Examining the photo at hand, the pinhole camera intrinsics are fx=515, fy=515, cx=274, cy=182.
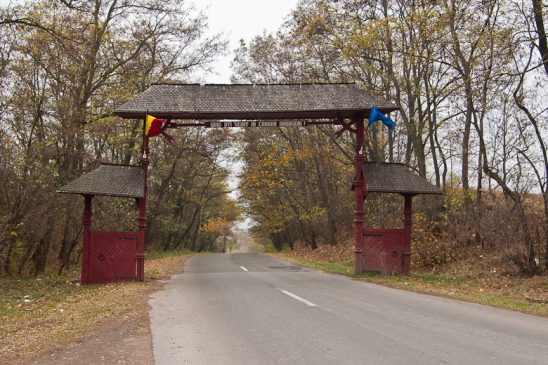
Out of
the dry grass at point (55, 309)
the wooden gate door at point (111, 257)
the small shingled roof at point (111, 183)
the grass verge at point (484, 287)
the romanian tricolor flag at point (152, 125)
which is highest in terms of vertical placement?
the romanian tricolor flag at point (152, 125)

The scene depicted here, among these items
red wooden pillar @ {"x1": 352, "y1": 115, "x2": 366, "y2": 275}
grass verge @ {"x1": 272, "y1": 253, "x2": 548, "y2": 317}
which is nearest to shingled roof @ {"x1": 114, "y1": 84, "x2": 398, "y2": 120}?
red wooden pillar @ {"x1": 352, "y1": 115, "x2": 366, "y2": 275}

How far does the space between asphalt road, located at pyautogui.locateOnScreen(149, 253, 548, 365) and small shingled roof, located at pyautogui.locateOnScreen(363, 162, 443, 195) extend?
4.94 m

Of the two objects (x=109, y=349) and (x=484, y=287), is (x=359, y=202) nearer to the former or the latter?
(x=484, y=287)

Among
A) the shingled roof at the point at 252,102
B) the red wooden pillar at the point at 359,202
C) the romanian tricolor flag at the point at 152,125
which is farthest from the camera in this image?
the red wooden pillar at the point at 359,202

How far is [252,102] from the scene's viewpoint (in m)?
18.3

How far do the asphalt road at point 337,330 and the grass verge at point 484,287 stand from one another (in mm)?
949

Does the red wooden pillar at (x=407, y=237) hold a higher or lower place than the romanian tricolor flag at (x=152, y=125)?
lower

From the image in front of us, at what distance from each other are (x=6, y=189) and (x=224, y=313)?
10.8 m

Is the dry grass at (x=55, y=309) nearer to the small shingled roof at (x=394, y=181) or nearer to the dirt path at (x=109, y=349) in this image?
the dirt path at (x=109, y=349)

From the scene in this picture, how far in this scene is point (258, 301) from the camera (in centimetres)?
1164

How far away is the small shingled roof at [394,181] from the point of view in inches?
687

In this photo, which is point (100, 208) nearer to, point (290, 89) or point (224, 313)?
point (290, 89)

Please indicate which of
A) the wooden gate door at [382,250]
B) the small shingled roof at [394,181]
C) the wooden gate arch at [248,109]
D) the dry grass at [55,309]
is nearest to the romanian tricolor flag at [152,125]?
the wooden gate arch at [248,109]

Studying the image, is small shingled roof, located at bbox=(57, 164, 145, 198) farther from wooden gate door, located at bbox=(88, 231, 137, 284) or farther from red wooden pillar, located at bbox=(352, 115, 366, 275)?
red wooden pillar, located at bbox=(352, 115, 366, 275)
